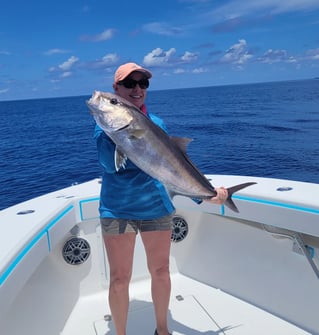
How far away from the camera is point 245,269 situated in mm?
3398

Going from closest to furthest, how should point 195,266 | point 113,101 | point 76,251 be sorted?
1. point 113,101
2. point 76,251
3. point 195,266

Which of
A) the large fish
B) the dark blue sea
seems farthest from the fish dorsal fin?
the dark blue sea

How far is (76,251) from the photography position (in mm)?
3467

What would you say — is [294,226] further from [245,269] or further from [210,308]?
[210,308]

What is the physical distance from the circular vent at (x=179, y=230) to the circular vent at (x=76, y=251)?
909 mm

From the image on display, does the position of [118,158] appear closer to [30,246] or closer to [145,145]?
[145,145]

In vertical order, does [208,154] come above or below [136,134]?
below

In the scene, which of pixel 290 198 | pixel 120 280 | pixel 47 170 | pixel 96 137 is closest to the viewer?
pixel 96 137

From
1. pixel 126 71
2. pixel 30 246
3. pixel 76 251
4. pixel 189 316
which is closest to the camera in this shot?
pixel 126 71

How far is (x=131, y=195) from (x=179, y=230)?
172cm

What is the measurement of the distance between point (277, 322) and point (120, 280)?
5.06 ft

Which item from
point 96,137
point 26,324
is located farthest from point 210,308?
point 96,137

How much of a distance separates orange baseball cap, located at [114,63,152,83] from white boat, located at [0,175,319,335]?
47.5 inches

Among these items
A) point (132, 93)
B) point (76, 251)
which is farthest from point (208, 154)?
point (132, 93)
